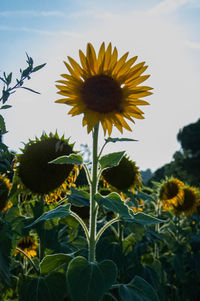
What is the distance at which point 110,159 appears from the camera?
1525 mm

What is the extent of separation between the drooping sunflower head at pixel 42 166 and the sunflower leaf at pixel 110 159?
16.2 inches

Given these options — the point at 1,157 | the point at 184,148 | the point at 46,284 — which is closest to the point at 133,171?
the point at 46,284

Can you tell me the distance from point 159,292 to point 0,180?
1579 millimetres

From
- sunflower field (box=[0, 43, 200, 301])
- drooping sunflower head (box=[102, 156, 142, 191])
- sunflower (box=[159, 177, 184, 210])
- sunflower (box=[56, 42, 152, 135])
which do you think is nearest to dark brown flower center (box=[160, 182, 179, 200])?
sunflower (box=[159, 177, 184, 210])

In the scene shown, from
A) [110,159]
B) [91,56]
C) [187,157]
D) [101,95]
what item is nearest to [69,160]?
[110,159]

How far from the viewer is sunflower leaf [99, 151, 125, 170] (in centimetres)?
151

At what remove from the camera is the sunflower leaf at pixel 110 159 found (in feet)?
4.97

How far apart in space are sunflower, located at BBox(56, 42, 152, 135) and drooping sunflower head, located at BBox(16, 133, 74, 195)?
1.04 feet

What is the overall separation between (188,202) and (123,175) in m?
1.98

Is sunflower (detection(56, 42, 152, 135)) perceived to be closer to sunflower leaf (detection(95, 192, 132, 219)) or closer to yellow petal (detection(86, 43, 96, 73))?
yellow petal (detection(86, 43, 96, 73))

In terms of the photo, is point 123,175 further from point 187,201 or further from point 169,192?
point 187,201

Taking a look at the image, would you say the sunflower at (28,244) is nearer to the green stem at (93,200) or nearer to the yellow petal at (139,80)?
the green stem at (93,200)

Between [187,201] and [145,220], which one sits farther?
[187,201]

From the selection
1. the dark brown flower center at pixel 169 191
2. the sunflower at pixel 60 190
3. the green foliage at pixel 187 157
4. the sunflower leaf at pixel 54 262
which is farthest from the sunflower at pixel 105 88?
the green foliage at pixel 187 157
